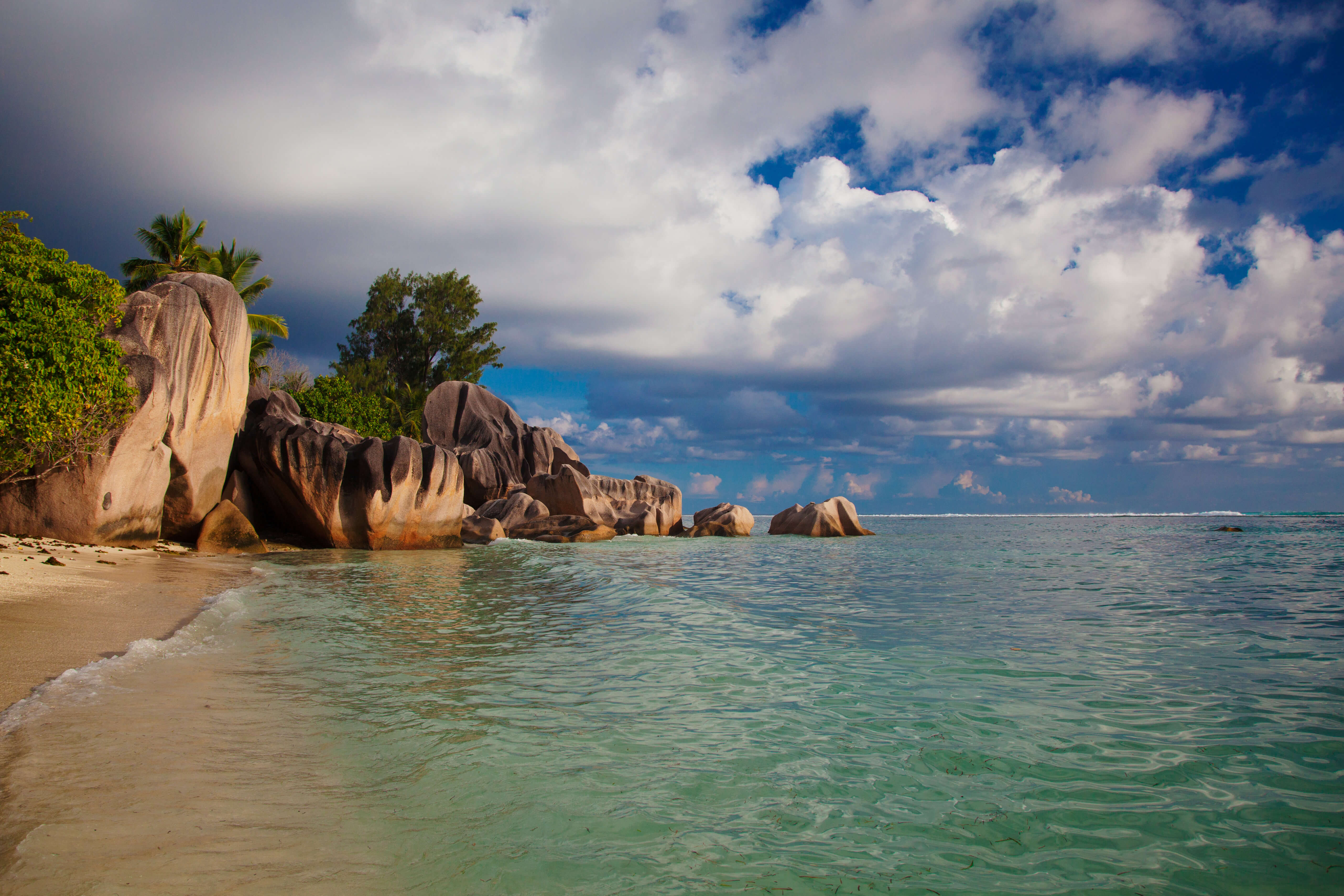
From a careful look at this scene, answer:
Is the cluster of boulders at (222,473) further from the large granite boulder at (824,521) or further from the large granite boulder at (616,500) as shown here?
the large granite boulder at (824,521)

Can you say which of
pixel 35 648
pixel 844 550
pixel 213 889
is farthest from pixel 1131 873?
pixel 844 550

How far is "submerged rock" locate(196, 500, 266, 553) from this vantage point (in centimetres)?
1819

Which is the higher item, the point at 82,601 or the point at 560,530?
the point at 560,530

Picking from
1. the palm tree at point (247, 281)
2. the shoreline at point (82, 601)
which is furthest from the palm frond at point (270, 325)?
the shoreline at point (82, 601)

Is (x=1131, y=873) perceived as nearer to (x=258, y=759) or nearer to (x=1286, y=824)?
(x=1286, y=824)

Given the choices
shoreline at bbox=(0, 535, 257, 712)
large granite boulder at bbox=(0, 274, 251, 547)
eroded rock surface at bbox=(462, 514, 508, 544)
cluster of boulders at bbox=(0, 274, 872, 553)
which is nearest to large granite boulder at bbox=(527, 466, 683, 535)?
cluster of boulders at bbox=(0, 274, 872, 553)

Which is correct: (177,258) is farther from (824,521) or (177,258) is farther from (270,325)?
(824,521)

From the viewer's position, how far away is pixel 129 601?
29.4 feet

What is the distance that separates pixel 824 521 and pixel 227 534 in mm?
26481

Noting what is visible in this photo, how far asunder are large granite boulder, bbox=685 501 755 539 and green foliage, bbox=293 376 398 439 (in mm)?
15985

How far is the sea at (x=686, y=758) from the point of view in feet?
10.0

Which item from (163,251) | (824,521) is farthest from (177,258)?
(824,521)

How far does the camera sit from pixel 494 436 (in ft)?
126

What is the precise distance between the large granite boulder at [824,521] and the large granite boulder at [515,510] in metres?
13.3
